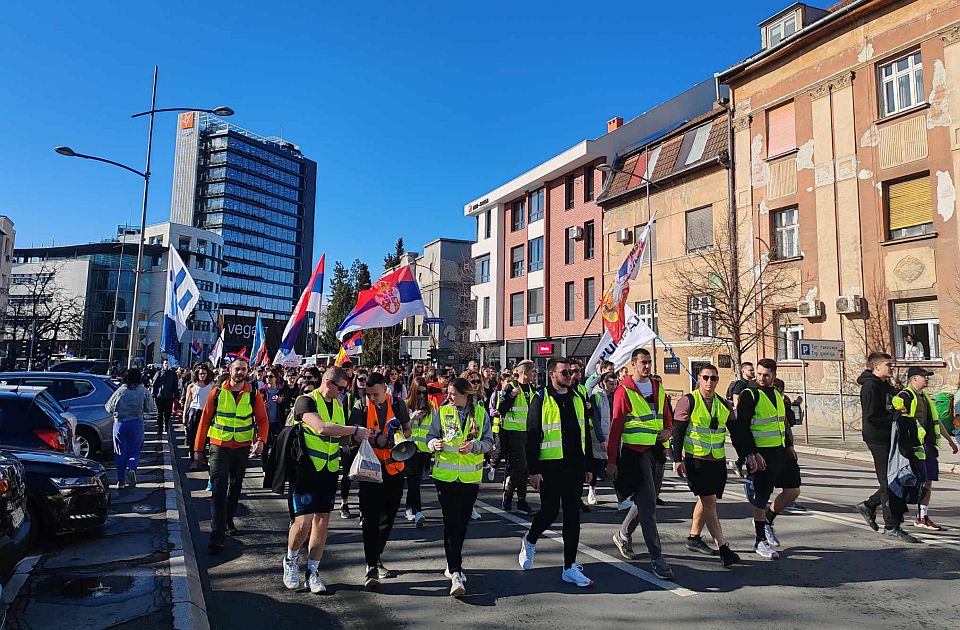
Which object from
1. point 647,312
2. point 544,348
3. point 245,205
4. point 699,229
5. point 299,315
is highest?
point 245,205

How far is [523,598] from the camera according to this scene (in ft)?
16.8

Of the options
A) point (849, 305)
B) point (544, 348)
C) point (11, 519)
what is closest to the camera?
point (11, 519)

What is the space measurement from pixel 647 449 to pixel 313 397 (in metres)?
3.12

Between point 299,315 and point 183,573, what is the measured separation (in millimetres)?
11892

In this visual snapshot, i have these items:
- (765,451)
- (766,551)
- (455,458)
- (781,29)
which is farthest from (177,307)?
(781,29)

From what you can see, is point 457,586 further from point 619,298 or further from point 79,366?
point 79,366

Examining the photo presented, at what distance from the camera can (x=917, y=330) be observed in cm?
1823

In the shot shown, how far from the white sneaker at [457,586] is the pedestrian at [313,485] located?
1066 mm

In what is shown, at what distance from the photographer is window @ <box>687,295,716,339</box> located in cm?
2273

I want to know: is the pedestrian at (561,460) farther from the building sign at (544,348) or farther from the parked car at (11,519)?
the building sign at (544,348)

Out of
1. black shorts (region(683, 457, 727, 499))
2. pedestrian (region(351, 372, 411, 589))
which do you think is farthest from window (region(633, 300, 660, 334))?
pedestrian (region(351, 372, 411, 589))

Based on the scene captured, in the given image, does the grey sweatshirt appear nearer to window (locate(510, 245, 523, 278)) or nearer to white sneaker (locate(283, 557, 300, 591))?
white sneaker (locate(283, 557, 300, 591))

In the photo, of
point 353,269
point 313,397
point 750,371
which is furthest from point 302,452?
point 353,269

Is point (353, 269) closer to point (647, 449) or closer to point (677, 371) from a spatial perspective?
point (677, 371)
